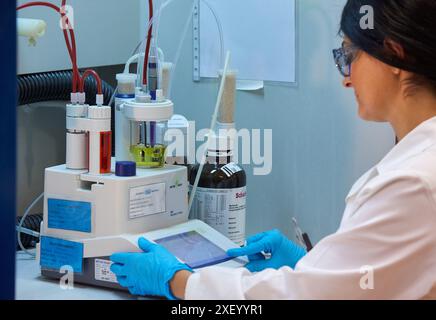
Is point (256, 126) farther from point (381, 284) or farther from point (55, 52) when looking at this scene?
point (381, 284)

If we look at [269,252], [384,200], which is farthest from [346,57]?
[269,252]

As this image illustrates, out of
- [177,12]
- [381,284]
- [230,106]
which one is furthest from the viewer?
[177,12]

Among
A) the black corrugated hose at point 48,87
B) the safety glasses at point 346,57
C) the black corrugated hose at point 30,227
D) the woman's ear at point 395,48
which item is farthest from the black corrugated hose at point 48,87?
the woman's ear at point 395,48

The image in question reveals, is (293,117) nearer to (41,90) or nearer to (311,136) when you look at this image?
(311,136)

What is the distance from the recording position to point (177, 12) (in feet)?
7.34

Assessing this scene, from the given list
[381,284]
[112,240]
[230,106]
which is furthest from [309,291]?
[230,106]

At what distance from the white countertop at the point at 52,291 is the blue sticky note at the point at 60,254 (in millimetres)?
38

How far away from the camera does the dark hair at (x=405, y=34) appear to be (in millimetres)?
1242

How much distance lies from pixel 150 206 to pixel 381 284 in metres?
0.63

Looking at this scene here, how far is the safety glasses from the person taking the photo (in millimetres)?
1342

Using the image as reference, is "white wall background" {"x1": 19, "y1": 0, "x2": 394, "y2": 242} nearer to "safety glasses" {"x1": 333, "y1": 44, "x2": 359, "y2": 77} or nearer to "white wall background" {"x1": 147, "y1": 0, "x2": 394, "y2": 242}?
"white wall background" {"x1": 147, "y1": 0, "x2": 394, "y2": 242}

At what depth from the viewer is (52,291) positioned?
1.62 metres

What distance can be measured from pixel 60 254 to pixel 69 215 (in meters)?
0.09

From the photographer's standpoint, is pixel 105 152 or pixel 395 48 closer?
pixel 395 48
